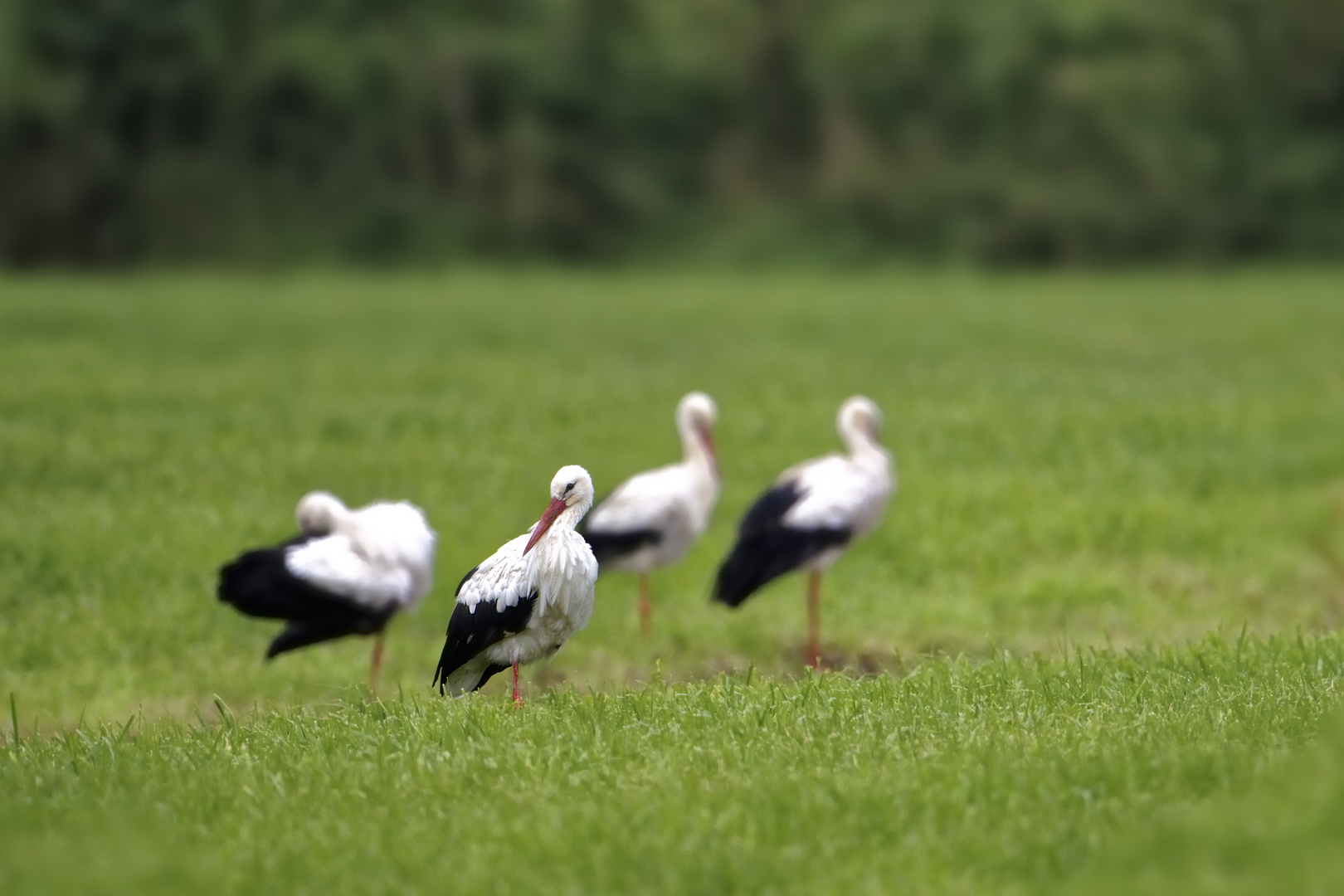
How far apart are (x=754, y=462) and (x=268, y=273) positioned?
3362cm

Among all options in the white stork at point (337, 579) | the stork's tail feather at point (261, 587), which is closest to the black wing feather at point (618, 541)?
the white stork at point (337, 579)

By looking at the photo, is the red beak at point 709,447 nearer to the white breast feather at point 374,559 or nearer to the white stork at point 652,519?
the white stork at point 652,519

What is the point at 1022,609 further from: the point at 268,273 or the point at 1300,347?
the point at 268,273

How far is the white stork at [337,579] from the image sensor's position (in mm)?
8719

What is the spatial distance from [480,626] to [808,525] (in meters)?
3.70

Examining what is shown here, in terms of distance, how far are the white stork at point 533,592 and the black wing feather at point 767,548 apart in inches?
120


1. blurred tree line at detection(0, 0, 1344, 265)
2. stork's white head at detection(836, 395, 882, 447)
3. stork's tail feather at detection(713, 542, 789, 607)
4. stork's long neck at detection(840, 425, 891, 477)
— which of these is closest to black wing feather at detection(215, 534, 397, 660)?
stork's tail feather at detection(713, 542, 789, 607)

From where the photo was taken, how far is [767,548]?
10023 mm

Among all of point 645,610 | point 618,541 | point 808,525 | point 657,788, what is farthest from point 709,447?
point 657,788

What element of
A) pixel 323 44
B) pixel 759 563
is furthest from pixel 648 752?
pixel 323 44

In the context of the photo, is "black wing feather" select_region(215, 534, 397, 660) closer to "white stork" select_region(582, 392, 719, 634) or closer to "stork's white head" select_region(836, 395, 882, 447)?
"white stork" select_region(582, 392, 719, 634)

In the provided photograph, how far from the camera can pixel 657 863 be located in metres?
4.96

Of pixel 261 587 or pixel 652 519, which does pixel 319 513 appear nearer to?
pixel 261 587

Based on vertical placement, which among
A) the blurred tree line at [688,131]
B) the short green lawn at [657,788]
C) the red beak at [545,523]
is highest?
the red beak at [545,523]
